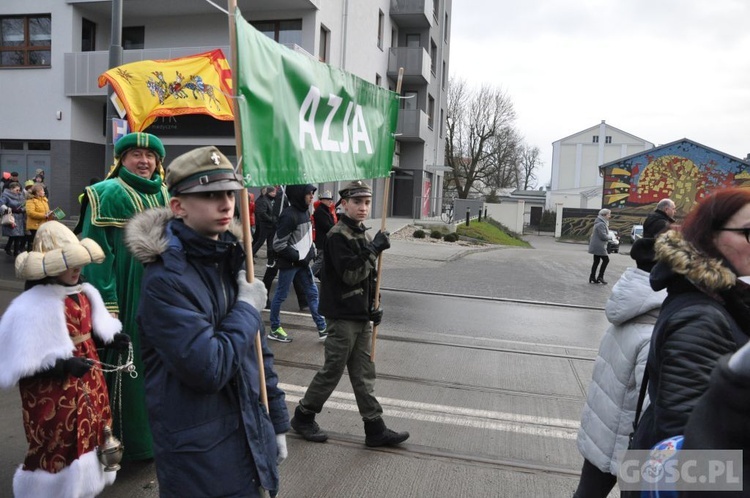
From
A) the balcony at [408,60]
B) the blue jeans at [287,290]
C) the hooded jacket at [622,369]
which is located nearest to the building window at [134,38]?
the balcony at [408,60]

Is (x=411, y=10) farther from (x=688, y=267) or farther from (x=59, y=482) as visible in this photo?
(x=688, y=267)

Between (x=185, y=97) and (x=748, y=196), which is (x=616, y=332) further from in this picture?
(x=185, y=97)

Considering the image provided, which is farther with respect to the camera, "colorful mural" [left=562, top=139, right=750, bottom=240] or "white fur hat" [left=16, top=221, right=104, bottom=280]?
"colorful mural" [left=562, top=139, right=750, bottom=240]

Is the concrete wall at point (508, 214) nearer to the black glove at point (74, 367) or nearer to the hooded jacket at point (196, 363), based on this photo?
the black glove at point (74, 367)

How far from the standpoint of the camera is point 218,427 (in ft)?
7.03

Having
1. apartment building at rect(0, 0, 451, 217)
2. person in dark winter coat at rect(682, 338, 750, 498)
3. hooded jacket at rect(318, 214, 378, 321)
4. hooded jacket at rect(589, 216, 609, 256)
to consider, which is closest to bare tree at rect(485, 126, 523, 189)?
apartment building at rect(0, 0, 451, 217)

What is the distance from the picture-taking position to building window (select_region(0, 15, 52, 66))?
65.9ft

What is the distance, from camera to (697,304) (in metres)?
1.81

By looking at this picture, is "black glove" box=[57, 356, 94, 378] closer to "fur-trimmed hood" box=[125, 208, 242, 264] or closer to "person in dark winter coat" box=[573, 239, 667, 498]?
"fur-trimmed hood" box=[125, 208, 242, 264]

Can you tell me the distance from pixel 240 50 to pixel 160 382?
4.74 feet

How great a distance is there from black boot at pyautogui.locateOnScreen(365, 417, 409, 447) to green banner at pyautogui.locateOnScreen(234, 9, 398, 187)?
1751 millimetres

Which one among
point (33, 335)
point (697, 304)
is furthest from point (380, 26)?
point (697, 304)

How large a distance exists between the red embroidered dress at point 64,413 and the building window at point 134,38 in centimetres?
2068

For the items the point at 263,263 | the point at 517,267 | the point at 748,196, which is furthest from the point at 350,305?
the point at 517,267
